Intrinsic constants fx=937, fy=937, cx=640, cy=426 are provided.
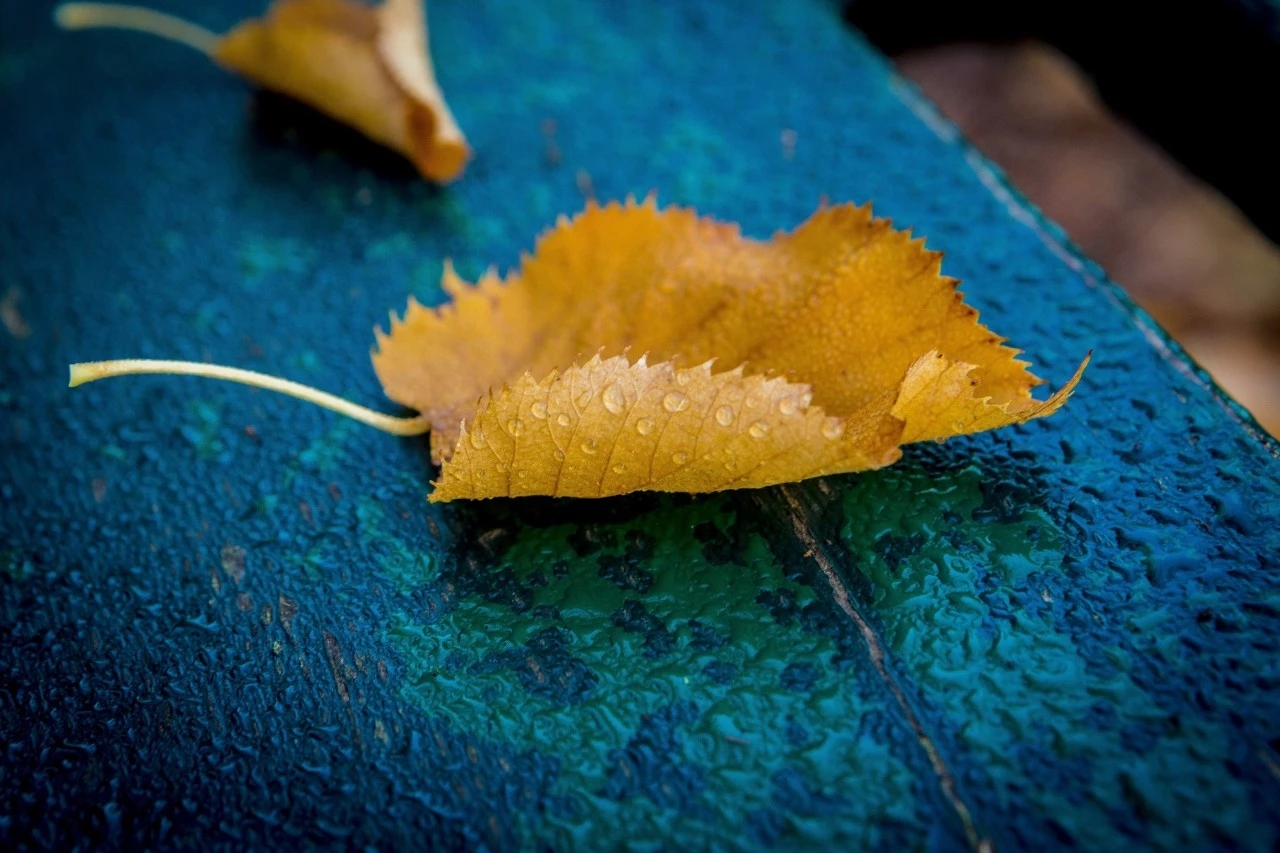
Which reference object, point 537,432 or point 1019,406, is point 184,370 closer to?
point 537,432

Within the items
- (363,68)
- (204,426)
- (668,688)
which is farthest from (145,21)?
(668,688)

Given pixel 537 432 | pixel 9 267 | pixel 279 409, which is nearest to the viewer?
pixel 537 432

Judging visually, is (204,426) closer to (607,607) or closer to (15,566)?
(15,566)

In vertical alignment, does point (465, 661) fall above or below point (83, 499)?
above

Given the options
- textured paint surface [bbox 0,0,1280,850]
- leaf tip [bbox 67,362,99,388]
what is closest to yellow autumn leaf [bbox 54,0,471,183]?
textured paint surface [bbox 0,0,1280,850]

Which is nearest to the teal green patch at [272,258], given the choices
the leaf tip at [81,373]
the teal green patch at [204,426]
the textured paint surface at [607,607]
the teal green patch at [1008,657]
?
the textured paint surface at [607,607]

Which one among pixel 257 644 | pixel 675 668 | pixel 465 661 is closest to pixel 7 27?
pixel 257 644
